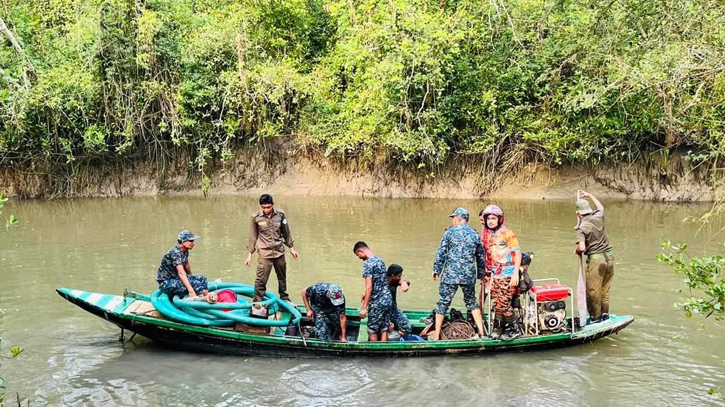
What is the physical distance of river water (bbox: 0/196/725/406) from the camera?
21.4 feet

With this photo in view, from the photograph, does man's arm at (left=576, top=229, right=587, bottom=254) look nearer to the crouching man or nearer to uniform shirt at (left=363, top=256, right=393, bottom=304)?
uniform shirt at (left=363, top=256, right=393, bottom=304)

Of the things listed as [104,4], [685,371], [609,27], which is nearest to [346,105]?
[104,4]

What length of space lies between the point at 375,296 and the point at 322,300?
2.00ft

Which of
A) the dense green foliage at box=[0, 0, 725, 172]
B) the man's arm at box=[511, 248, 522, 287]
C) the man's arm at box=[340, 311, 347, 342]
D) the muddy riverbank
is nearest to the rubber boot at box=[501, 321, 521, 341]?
the man's arm at box=[511, 248, 522, 287]

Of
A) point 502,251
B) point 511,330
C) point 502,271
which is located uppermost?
point 502,251

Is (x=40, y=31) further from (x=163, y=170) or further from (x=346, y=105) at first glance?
(x=346, y=105)

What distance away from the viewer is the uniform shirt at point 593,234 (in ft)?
25.6

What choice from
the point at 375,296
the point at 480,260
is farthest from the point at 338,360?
the point at 480,260

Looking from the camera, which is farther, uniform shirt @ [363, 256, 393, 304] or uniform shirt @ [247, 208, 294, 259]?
uniform shirt @ [247, 208, 294, 259]

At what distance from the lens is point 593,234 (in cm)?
782

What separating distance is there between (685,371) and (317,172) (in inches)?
604

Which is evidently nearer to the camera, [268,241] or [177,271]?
[177,271]

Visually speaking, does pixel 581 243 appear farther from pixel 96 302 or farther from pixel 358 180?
pixel 358 180

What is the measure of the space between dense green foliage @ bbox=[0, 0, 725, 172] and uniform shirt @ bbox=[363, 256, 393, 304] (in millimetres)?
10448
